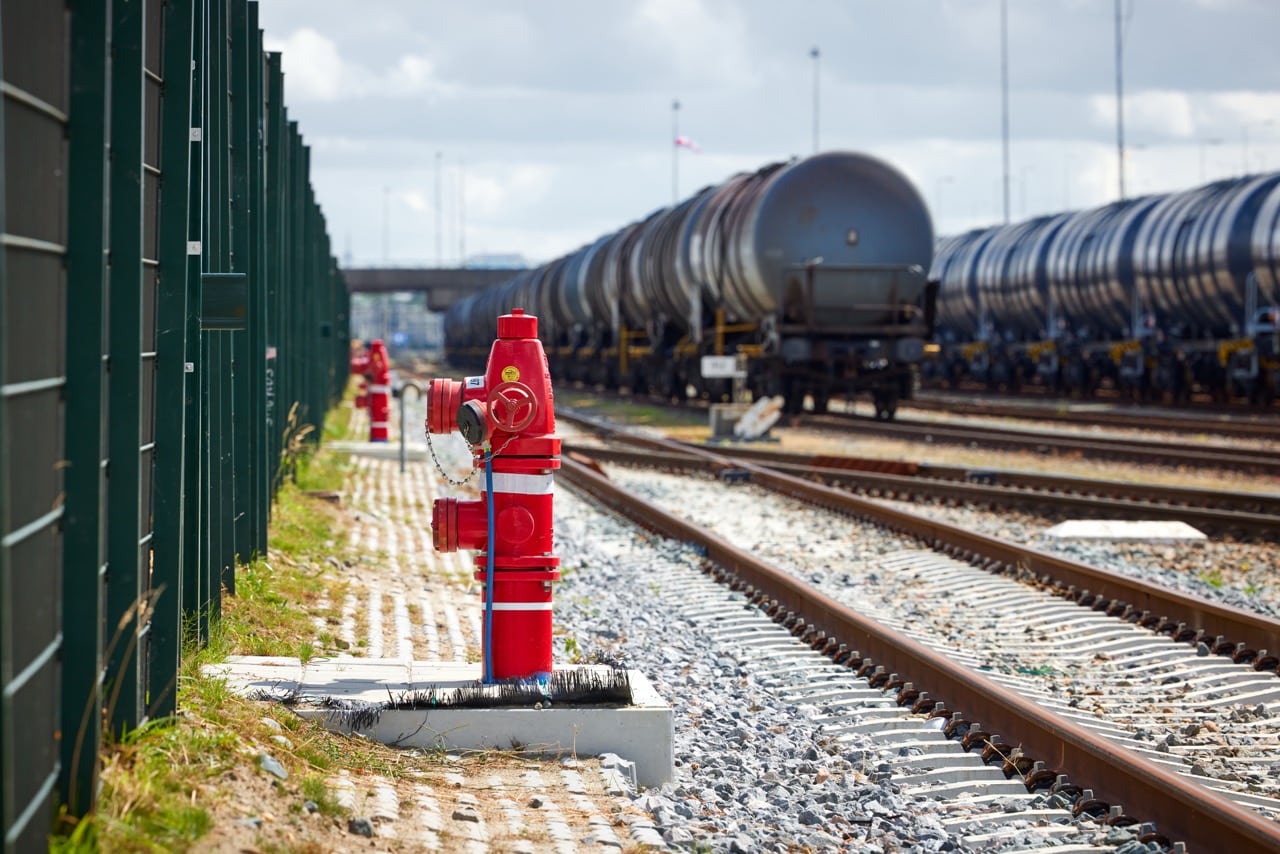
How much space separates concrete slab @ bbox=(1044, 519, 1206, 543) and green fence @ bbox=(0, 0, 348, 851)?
661 centimetres

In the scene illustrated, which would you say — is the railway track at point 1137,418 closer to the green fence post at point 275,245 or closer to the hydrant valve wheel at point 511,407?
the green fence post at point 275,245

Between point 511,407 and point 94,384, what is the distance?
1.86 meters

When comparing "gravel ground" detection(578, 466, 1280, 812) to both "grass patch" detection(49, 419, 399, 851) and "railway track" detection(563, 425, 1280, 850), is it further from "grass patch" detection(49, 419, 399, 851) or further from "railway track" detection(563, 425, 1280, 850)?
"grass patch" detection(49, 419, 399, 851)

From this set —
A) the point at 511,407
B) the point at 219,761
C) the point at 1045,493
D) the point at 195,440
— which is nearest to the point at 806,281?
the point at 1045,493

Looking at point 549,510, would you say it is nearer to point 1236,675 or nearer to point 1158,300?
point 1236,675

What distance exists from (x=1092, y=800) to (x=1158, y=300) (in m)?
25.7

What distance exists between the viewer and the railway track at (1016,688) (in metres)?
→ 4.15

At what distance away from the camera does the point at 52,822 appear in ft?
10.4

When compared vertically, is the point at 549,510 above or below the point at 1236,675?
above

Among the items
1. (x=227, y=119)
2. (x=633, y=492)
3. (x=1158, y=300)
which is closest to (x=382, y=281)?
(x=1158, y=300)

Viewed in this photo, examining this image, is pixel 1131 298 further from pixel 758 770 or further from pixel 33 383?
pixel 33 383

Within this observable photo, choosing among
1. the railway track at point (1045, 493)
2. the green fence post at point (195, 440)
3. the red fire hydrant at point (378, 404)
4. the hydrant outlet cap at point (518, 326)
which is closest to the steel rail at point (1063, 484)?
the railway track at point (1045, 493)

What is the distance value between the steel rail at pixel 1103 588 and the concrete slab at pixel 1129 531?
1027 millimetres

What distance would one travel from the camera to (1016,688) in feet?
20.0
